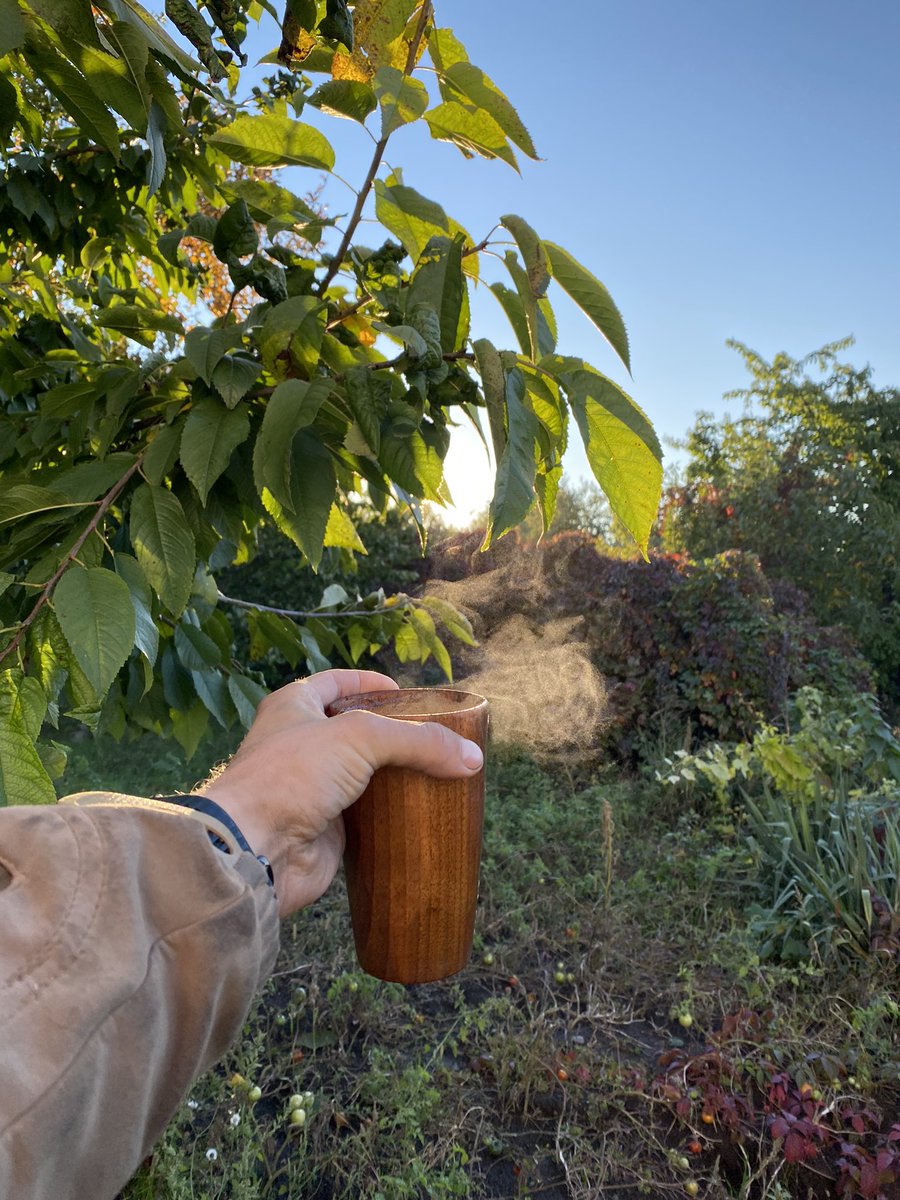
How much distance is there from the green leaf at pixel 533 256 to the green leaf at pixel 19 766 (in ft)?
1.99

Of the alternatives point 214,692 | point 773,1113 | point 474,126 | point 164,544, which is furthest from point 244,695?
point 773,1113

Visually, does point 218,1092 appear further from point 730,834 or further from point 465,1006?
point 730,834

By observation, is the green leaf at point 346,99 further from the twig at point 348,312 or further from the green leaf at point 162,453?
the green leaf at point 162,453

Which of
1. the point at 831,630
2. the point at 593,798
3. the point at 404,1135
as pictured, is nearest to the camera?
the point at 404,1135

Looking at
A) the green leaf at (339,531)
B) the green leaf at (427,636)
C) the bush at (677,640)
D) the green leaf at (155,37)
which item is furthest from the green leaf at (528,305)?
the bush at (677,640)

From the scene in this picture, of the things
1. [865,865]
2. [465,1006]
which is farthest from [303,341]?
[865,865]

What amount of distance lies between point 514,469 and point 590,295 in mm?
233

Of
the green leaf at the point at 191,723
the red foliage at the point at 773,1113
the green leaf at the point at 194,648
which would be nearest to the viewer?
the green leaf at the point at 194,648

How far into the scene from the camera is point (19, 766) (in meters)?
0.76

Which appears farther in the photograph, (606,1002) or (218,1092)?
(606,1002)

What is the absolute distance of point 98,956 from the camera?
523 mm

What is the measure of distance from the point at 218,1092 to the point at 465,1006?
2.43 feet

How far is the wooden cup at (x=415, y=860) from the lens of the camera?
889 mm

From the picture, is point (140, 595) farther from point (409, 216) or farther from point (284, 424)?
point (409, 216)
